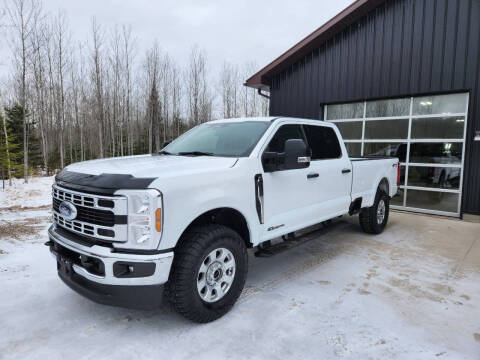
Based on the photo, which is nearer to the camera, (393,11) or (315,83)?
(393,11)

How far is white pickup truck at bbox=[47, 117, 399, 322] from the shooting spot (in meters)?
2.44

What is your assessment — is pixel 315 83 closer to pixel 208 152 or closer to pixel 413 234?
pixel 413 234

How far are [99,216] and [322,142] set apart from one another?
322 centimetres

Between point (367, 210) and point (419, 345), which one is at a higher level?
point (367, 210)

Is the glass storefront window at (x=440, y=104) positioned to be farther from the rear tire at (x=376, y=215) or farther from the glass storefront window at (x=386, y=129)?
the rear tire at (x=376, y=215)

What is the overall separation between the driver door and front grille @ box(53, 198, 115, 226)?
62.2 inches

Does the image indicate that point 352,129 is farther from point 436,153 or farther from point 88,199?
point 88,199

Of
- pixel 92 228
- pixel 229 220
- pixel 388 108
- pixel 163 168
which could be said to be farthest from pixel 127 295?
pixel 388 108

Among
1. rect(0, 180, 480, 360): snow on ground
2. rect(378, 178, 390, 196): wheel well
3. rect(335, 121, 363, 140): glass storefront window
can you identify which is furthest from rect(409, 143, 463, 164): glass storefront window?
rect(0, 180, 480, 360): snow on ground

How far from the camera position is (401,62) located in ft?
Result: 27.1

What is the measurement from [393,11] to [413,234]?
5.95 meters

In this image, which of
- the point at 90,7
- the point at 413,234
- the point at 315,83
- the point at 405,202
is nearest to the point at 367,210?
the point at 413,234

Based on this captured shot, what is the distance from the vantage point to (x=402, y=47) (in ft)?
27.1

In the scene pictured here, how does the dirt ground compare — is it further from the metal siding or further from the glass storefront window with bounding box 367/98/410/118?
the glass storefront window with bounding box 367/98/410/118
